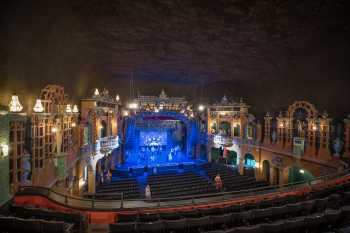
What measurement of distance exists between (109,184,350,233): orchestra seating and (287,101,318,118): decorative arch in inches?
373

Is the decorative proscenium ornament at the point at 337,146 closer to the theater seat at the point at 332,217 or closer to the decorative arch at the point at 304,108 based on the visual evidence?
the decorative arch at the point at 304,108

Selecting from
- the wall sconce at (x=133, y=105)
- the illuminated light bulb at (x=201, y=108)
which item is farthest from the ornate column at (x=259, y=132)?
the wall sconce at (x=133, y=105)

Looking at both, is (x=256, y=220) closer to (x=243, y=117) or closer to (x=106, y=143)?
(x=106, y=143)

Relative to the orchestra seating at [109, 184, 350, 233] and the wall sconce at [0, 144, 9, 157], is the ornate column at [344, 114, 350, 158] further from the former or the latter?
the wall sconce at [0, 144, 9, 157]

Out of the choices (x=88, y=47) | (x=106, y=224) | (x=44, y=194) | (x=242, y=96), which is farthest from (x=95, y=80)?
(x=242, y=96)

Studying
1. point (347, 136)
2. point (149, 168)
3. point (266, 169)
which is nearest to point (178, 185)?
point (149, 168)

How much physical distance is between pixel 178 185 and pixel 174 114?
9.48 metres

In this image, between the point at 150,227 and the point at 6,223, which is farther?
the point at 150,227

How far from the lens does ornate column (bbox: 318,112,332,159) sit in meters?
14.2

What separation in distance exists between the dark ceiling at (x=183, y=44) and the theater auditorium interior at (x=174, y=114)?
8 centimetres

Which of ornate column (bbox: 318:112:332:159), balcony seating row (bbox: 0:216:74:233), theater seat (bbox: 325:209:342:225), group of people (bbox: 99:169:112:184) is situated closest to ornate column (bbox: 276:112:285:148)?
ornate column (bbox: 318:112:332:159)

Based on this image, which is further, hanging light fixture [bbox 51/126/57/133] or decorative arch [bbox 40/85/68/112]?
hanging light fixture [bbox 51/126/57/133]

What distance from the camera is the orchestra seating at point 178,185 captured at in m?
15.1

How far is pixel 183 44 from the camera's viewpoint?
11.4 meters
